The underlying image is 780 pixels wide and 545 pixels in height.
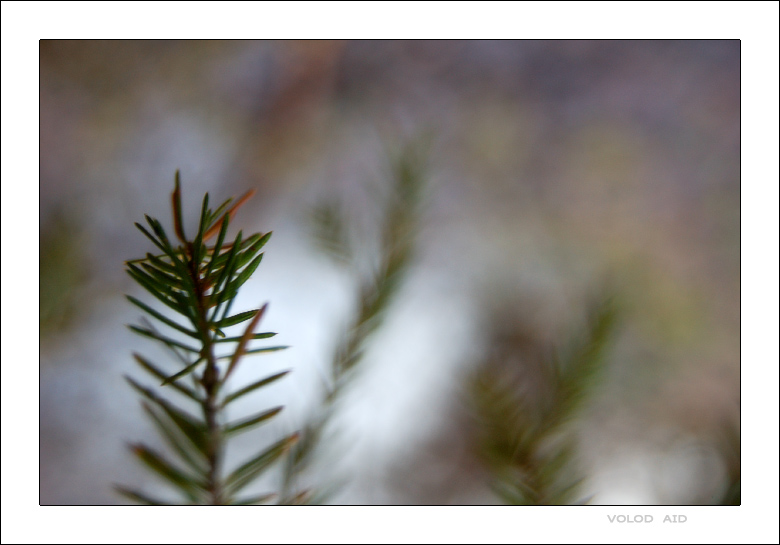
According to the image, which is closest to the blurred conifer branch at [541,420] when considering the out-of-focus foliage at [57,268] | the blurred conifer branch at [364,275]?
the blurred conifer branch at [364,275]

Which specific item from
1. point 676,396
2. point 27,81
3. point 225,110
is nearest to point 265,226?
point 225,110

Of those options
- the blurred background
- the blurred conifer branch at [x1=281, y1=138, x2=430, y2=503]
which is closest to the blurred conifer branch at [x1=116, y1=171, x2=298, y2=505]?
the blurred conifer branch at [x1=281, y1=138, x2=430, y2=503]

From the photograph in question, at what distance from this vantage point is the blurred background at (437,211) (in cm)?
34

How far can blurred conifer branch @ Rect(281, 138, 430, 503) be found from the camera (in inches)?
4.8

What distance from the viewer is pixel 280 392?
328mm

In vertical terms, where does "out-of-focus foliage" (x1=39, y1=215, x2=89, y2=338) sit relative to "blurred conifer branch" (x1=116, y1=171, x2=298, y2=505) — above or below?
above

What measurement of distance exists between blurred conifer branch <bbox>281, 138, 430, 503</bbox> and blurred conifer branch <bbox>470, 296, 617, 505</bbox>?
3cm

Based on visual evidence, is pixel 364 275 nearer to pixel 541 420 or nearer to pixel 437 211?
pixel 541 420

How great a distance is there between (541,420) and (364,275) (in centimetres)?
7

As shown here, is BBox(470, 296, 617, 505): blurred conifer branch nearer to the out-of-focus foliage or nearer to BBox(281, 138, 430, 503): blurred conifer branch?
BBox(281, 138, 430, 503): blurred conifer branch

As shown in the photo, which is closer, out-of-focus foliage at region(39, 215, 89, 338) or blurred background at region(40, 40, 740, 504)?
out-of-focus foliage at region(39, 215, 89, 338)

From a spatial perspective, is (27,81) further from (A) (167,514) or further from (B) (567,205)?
(B) (567,205)

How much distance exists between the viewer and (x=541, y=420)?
121 millimetres

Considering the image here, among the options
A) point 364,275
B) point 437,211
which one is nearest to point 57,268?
point 364,275
